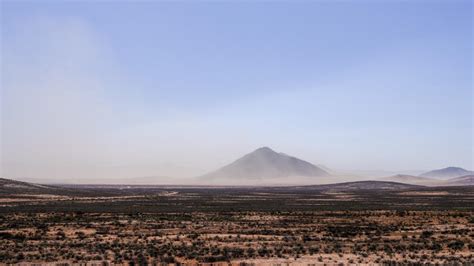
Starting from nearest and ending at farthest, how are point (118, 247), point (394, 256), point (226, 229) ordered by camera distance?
1. point (394, 256)
2. point (118, 247)
3. point (226, 229)

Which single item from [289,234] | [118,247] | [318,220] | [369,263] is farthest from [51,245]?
[318,220]

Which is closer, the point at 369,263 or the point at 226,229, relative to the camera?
the point at 369,263

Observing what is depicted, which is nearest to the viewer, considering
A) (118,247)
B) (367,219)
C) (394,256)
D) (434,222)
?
(394,256)

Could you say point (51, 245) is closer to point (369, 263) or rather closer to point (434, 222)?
point (369, 263)

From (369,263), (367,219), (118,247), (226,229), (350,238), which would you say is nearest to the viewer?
(369,263)

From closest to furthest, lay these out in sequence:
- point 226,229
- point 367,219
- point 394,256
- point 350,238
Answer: point 394,256, point 350,238, point 226,229, point 367,219

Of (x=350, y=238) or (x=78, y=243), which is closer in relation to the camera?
(x=78, y=243)

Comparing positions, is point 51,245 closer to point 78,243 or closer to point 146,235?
point 78,243

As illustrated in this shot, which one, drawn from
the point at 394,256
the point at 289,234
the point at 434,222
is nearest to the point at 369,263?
the point at 394,256
